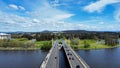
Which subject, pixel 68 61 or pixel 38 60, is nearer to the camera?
pixel 68 61

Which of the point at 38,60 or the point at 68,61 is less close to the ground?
A: the point at 68,61

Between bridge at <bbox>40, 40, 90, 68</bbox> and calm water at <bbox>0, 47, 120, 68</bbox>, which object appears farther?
calm water at <bbox>0, 47, 120, 68</bbox>

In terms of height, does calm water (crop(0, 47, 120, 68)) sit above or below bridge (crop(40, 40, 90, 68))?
below

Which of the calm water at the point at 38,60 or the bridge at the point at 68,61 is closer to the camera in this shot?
the bridge at the point at 68,61

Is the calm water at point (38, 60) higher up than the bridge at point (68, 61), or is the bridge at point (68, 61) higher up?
the bridge at point (68, 61)

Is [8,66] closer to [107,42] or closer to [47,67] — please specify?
[47,67]

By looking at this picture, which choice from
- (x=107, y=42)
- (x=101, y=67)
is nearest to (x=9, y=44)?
(x=107, y=42)

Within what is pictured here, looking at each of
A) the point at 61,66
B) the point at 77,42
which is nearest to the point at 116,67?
the point at 61,66

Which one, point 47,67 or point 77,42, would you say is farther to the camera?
point 77,42

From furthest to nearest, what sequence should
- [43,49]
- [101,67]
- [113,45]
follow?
[113,45]
[43,49]
[101,67]

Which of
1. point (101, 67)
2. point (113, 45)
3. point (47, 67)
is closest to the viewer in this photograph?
point (47, 67)
